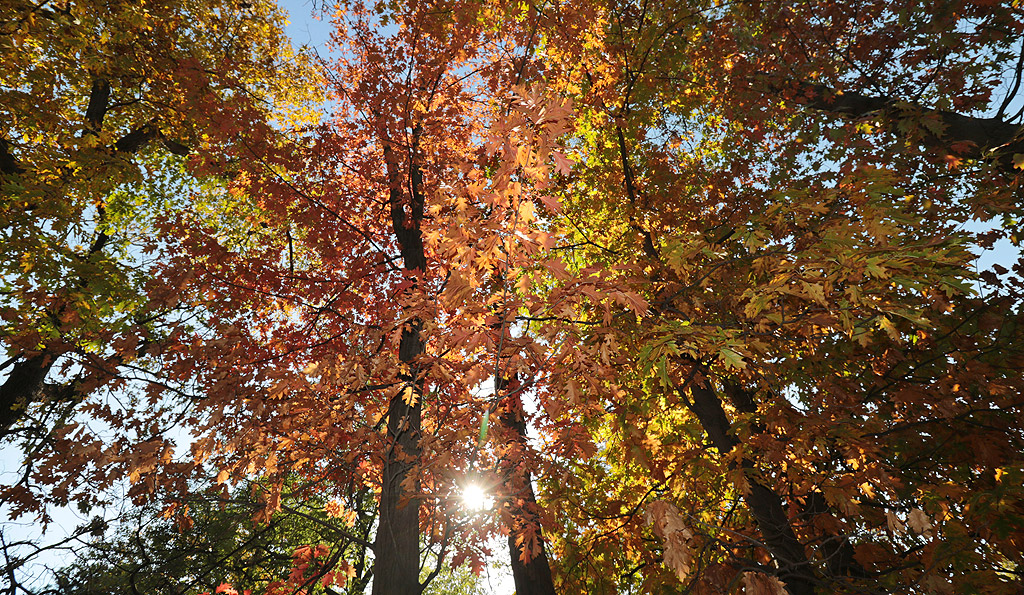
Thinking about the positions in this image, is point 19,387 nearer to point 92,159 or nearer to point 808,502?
point 92,159

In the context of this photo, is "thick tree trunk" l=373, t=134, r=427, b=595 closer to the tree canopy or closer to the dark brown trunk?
the tree canopy

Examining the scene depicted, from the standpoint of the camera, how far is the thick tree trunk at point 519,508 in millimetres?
4898

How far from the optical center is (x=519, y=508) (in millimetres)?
5426

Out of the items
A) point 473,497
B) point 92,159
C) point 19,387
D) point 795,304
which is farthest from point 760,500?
point 19,387

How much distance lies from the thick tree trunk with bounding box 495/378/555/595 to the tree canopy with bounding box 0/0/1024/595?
5cm

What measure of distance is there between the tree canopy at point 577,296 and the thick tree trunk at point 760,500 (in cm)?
5

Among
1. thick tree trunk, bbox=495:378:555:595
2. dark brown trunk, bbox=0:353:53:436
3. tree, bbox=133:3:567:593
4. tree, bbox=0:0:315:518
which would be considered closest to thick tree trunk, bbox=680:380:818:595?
thick tree trunk, bbox=495:378:555:595

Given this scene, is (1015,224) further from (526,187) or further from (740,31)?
(526,187)

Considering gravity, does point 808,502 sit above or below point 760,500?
below

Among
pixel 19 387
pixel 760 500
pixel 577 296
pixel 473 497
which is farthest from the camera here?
pixel 19 387

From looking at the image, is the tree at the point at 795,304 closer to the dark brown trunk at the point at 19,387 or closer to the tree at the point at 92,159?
the tree at the point at 92,159

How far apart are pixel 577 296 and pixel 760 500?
16.1 feet

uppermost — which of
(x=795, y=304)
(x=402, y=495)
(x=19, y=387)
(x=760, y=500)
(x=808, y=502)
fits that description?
(x=19, y=387)

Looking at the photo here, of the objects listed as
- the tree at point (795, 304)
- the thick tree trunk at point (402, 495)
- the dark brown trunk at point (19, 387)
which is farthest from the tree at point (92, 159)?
the tree at point (795, 304)
